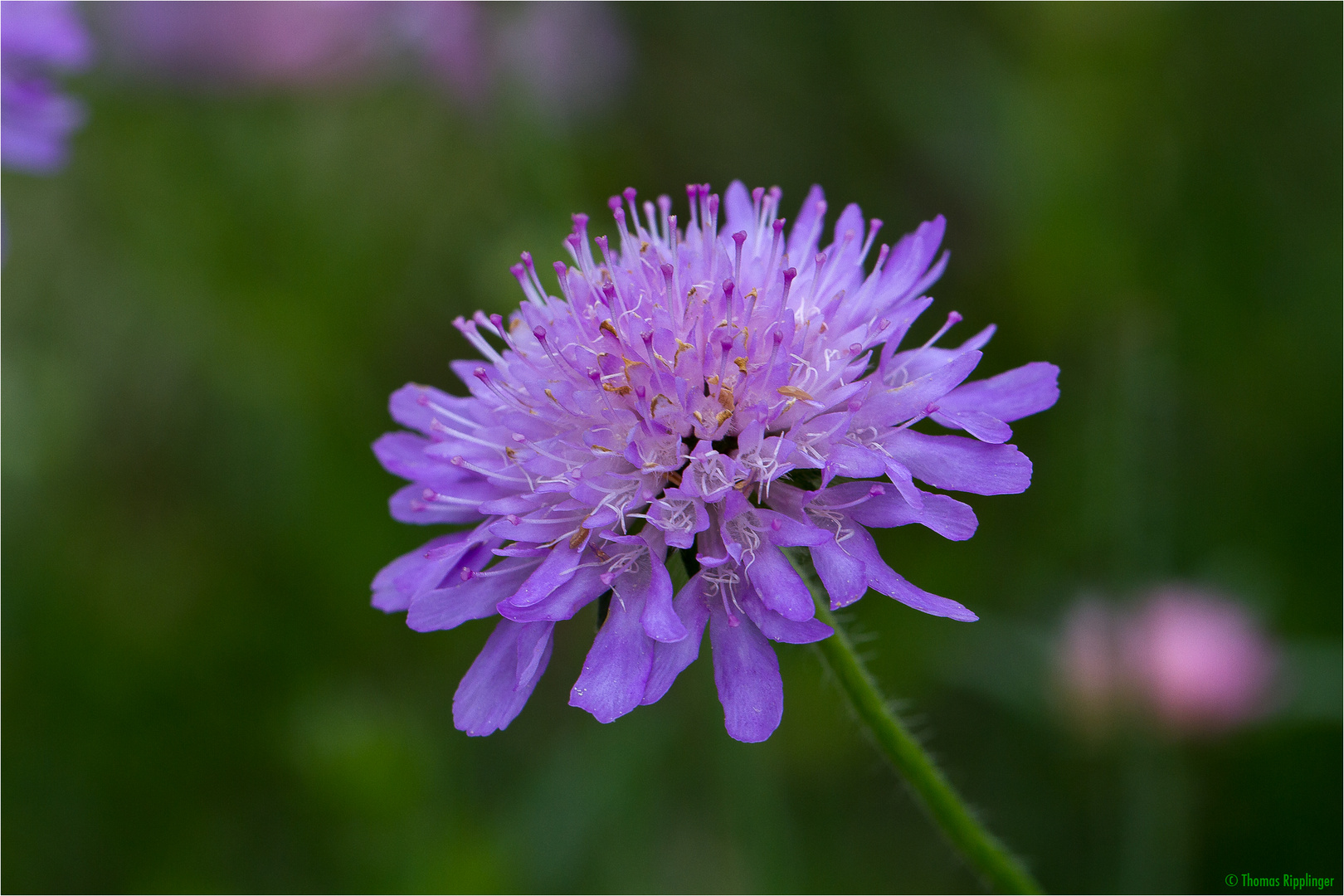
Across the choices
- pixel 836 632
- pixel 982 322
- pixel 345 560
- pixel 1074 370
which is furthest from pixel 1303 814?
pixel 345 560

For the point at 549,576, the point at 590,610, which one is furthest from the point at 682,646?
the point at 590,610

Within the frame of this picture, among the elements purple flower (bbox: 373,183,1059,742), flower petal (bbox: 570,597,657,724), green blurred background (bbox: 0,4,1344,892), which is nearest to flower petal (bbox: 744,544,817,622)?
purple flower (bbox: 373,183,1059,742)

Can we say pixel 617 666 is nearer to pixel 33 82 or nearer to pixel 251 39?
pixel 33 82

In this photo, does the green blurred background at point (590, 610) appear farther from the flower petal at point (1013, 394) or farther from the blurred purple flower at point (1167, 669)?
the flower petal at point (1013, 394)

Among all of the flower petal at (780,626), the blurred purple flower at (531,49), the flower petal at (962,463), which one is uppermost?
the blurred purple flower at (531,49)

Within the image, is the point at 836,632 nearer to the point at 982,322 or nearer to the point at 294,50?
the point at 982,322

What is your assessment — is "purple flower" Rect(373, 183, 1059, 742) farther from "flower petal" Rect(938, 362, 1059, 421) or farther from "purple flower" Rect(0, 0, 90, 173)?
"purple flower" Rect(0, 0, 90, 173)

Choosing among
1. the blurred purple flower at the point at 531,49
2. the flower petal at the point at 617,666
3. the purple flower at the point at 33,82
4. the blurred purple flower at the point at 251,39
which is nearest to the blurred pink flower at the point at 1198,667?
the flower petal at the point at 617,666
